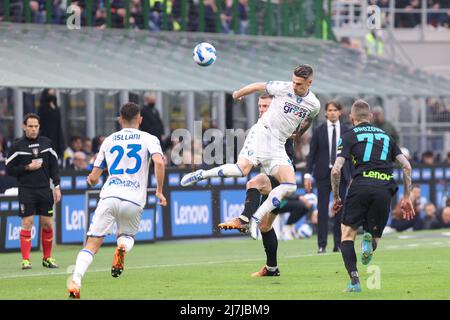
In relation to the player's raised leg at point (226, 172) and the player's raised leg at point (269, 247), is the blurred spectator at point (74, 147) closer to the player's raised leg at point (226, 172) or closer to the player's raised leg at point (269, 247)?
the player's raised leg at point (226, 172)

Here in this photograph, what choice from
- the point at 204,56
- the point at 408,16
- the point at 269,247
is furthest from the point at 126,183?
the point at 408,16

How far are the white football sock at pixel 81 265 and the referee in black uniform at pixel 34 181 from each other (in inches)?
214

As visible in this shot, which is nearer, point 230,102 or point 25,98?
point 25,98

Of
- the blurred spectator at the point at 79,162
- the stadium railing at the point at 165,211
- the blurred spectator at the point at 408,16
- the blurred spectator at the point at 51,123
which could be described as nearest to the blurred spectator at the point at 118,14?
the blurred spectator at the point at 51,123

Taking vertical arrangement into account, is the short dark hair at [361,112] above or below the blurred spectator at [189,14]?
below

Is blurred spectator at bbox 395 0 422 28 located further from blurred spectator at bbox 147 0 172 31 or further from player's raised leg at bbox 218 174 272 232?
player's raised leg at bbox 218 174 272 232

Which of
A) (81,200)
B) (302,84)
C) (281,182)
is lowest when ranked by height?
(81,200)

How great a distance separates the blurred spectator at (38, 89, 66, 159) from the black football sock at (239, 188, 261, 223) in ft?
34.3

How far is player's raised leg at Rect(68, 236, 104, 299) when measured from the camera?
14273 millimetres

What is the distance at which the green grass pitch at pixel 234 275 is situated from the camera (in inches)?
595

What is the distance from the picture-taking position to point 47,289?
15984 mm

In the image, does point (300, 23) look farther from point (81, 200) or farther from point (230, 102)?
point (81, 200)

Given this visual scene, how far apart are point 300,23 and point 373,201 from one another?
23679 mm
